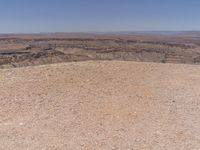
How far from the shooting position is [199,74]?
962 cm

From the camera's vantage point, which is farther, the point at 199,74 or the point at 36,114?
the point at 199,74

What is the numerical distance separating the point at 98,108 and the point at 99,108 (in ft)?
0.07

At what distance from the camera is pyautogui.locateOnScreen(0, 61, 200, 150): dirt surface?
534 cm

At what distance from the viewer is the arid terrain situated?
17.5ft

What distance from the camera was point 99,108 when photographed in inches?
263

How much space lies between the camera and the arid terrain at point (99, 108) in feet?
17.5

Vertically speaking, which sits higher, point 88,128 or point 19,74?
point 19,74

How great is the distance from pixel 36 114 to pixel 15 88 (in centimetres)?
149

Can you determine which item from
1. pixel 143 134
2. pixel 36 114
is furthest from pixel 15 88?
pixel 143 134

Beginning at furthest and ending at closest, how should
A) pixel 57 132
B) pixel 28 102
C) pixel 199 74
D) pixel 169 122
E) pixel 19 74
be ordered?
pixel 199 74
pixel 19 74
pixel 28 102
pixel 169 122
pixel 57 132

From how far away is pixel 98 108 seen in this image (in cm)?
668

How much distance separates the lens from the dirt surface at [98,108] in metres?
5.34

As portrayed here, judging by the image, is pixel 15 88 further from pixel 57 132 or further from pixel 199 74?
pixel 199 74

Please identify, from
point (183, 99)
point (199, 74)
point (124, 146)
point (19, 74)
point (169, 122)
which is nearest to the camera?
point (124, 146)
